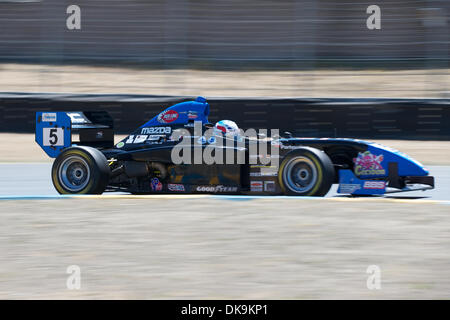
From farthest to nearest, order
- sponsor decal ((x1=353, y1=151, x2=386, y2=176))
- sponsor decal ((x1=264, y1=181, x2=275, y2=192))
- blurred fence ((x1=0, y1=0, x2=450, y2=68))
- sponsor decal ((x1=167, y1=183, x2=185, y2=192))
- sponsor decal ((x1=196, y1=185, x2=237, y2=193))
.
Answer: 1. blurred fence ((x1=0, y1=0, x2=450, y2=68))
2. sponsor decal ((x1=167, y1=183, x2=185, y2=192))
3. sponsor decal ((x1=196, y1=185, x2=237, y2=193))
4. sponsor decal ((x1=264, y1=181, x2=275, y2=192))
5. sponsor decal ((x1=353, y1=151, x2=386, y2=176))

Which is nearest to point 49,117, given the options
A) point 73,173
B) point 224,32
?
point 73,173

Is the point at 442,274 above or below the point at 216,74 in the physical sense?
below

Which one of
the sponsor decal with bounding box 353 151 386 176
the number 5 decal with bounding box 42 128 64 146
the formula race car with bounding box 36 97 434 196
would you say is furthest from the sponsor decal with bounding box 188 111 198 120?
the sponsor decal with bounding box 353 151 386 176

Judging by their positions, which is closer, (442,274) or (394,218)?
(442,274)

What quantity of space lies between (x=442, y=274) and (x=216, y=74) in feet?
39.6

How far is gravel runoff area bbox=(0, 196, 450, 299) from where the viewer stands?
4332 millimetres

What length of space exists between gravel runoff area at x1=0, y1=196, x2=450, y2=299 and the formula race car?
0.43 m

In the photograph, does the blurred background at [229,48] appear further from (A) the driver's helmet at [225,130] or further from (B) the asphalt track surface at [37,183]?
(A) the driver's helmet at [225,130]

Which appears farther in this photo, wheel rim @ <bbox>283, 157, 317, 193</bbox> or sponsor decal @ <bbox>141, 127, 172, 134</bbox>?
sponsor decal @ <bbox>141, 127, 172, 134</bbox>

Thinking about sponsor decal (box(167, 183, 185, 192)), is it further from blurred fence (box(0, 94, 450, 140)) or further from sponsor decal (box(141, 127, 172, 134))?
blurred fence (box(0, 94, 450, 140))

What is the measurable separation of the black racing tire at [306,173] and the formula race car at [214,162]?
0.03 ft
